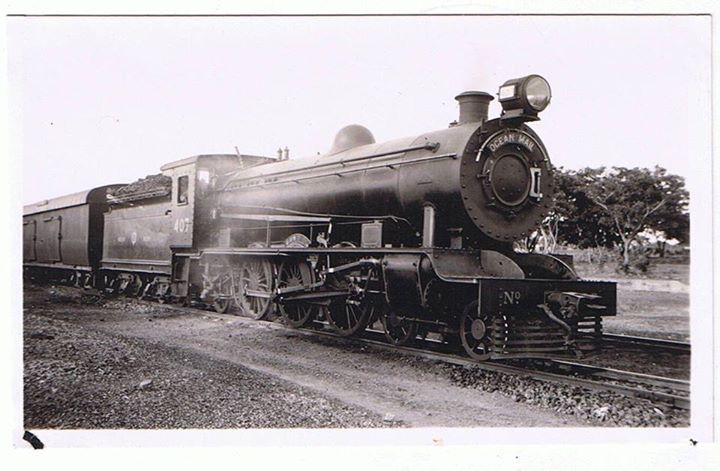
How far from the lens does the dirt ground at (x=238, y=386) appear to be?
225 inches

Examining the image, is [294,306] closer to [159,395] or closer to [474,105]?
[159,395]

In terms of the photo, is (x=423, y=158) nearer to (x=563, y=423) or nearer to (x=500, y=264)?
(x=500, y=264)

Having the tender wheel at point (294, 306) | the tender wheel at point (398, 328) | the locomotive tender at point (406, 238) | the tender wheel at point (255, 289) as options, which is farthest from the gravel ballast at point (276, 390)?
the tender wheel at point (255, 289)

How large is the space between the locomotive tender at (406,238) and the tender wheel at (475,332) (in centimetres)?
2

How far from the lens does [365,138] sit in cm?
1001

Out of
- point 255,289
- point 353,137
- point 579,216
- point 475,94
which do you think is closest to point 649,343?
point 475,94

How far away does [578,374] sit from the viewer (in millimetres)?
7082

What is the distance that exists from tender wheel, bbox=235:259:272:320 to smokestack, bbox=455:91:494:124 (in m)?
4.52

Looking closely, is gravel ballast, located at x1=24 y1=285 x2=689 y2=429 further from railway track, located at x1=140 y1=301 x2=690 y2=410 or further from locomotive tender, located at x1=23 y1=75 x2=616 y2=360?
locomotive tender, located at x1=23 y1=75 x2=616 y2=360

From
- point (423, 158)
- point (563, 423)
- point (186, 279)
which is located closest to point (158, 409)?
point (563, 423)

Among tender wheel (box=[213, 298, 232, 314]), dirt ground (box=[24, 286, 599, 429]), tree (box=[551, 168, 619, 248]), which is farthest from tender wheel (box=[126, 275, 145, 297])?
tree (box=[551, 168, 619, 248])

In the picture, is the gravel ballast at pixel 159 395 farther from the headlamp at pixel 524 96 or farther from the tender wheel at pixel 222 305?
the tender wheel at pixel 222 305

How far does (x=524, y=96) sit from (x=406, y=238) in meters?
2.44

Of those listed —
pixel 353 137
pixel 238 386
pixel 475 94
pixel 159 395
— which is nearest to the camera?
pixel 159 395
